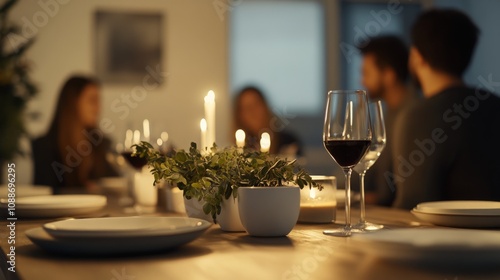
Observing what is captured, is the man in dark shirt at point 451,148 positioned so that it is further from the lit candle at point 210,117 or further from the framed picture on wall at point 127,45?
the framed picture on wall at point 127,45

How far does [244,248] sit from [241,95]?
4.52m

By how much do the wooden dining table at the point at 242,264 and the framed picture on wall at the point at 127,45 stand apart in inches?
201

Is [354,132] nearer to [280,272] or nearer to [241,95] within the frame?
[280,272]

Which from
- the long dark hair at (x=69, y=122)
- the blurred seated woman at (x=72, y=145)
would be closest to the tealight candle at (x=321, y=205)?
the blurred seated woman at (x=72, y=145)

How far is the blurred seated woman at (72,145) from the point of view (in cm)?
446

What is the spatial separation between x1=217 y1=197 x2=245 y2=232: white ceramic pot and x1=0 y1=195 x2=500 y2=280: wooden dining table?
0.10 m

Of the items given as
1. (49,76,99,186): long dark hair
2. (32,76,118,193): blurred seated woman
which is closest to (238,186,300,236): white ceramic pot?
(32,76,118,193): blurred seated woman

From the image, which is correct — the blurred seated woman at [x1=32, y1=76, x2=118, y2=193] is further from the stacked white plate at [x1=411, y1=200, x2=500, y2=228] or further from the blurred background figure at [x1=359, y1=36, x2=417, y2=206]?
the stacked white plate at [x1=411, y1=200, x2=500, y2=228]

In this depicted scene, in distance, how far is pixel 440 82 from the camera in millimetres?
2621

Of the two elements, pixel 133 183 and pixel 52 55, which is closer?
pixel 133 183

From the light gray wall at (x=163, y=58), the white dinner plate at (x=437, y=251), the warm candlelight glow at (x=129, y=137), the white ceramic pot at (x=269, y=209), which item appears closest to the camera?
the white dinner plate at (x=437, y=251)

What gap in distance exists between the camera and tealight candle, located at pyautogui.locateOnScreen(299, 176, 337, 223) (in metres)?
1.44

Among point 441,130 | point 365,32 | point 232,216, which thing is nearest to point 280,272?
point 232,216

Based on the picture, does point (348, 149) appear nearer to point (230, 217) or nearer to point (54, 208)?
point (230, 217)
